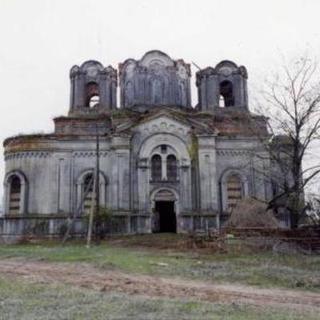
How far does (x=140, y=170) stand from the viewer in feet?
102

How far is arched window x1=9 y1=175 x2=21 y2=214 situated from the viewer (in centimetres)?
3173

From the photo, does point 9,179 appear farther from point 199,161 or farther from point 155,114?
point 199,161

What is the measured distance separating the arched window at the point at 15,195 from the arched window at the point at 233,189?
43.1ft

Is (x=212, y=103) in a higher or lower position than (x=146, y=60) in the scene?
lower

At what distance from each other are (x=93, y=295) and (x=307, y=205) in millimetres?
18631

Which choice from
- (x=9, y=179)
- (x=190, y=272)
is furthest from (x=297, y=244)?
(x=9, y=179)

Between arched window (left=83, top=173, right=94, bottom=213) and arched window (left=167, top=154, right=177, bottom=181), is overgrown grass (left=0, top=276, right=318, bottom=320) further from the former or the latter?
arched window (left=167, top=154, right=177, bottom=181)

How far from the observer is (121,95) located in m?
36.2

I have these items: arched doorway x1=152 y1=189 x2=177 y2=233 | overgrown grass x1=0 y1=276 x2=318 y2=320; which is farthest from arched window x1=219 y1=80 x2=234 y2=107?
overgrown grass x1=0 y1=276 x2=318 y2=320

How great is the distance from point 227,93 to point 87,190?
12551 mm

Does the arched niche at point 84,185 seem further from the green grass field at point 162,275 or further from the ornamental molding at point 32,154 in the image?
the green grass field at point 162,275

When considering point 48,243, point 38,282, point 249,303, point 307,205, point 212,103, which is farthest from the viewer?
point 212,103

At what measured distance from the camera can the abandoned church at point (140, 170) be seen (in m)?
30.7

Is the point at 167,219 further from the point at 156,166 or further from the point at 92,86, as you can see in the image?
the point at 92,86
